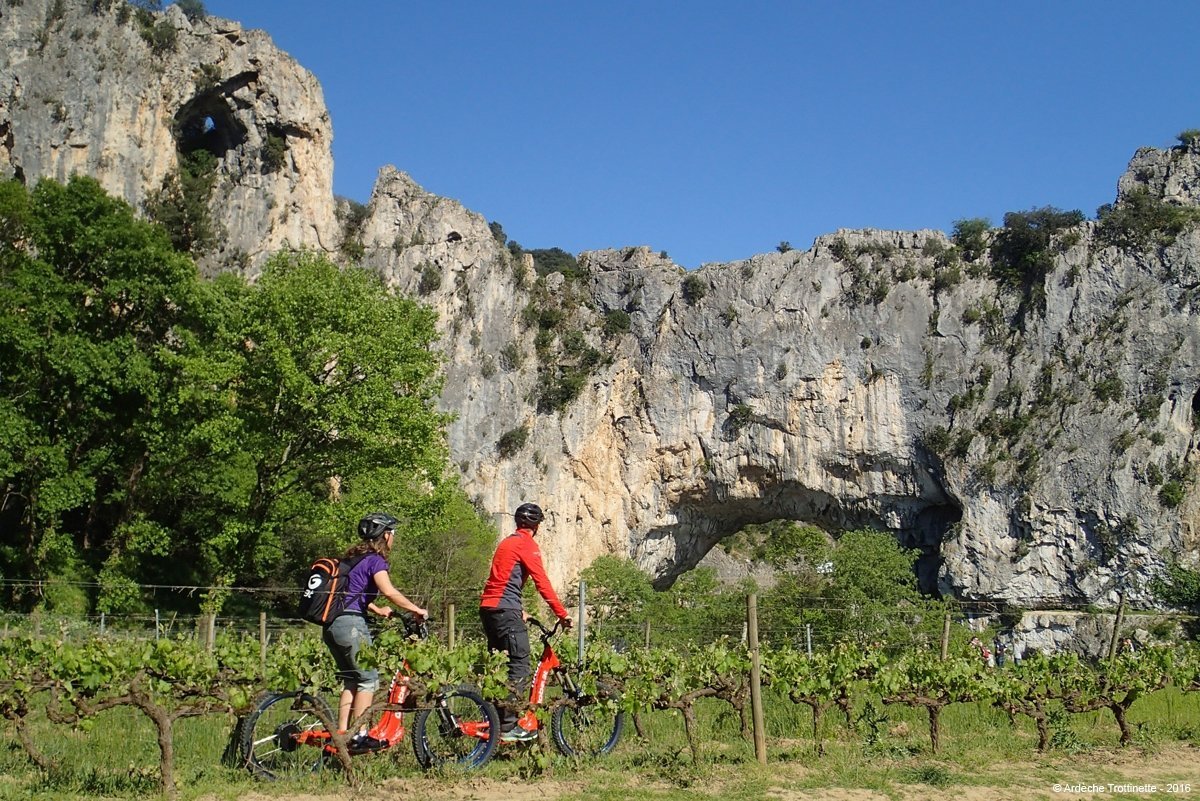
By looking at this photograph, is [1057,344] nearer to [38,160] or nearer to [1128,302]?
[1128,302]

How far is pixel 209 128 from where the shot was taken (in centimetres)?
3606

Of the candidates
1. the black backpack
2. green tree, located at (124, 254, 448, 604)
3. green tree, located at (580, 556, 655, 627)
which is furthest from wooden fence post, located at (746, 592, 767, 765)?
green tree, located at (580, 556, 655, 627)

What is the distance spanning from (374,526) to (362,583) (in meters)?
0.35

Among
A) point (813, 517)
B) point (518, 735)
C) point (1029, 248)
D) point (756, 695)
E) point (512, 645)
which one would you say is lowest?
point (518, 735)

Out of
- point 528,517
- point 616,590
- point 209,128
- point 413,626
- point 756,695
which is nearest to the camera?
point 413,626

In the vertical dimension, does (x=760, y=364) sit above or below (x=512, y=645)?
above

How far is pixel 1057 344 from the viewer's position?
3612 centimetres

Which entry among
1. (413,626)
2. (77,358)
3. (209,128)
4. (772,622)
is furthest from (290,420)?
Result: (209,128)

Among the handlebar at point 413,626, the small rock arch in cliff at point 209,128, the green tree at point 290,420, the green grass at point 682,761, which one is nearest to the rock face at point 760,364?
the small rock arch in cliff at point 209,128

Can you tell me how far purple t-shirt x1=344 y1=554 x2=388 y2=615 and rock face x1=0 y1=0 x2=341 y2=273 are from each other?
25757mm

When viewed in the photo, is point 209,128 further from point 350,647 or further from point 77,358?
point 350,647

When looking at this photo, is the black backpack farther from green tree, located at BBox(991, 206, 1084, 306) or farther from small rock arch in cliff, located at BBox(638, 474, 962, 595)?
green tree, located at BBox(991, 206, 1084, 306)

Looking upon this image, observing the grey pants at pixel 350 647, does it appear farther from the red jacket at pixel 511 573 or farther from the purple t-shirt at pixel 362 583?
the red jacket at pixel 511 573

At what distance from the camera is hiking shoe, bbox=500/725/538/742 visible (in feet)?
19.6
